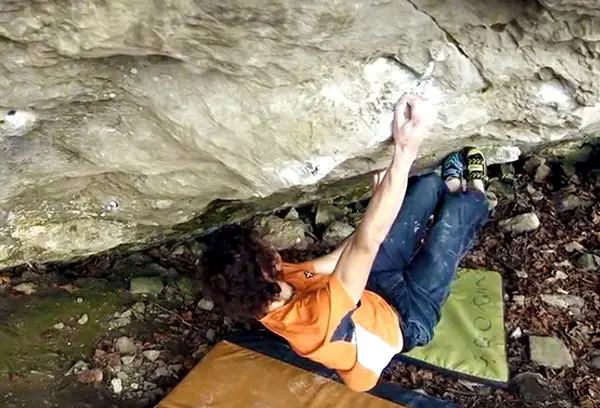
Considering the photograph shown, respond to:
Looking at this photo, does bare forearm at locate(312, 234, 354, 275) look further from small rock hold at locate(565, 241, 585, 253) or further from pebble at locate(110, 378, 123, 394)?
small rock hold at locate(565, 241, 585, 253)

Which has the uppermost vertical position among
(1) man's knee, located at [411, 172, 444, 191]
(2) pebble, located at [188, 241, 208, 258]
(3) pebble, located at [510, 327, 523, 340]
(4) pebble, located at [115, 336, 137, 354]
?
(1) man's knee, located at [411, 172, 444, 191]

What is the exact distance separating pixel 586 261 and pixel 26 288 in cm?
320

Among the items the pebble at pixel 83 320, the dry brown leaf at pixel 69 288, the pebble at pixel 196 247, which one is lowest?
the pebble at pixel 83 320

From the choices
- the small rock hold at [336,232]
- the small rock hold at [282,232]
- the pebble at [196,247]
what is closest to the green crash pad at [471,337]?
the small rock hold at [336,232]

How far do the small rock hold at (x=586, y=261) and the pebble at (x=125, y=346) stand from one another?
2576 millimetres

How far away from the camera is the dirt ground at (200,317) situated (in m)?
4.24

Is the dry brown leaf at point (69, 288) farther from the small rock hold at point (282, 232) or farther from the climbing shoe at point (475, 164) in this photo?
the climbing shoe at point (475, 164)

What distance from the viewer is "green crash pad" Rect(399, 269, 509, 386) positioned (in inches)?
169

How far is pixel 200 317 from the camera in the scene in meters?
4.74

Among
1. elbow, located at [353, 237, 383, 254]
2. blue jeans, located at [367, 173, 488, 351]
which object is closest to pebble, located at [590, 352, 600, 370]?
blue jeans, located at [367, 173, 488, 351]

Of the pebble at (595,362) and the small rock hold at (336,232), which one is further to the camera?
the small rock hold at (336,232)

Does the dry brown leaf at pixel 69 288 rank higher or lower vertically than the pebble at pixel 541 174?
lower

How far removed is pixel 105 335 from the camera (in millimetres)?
4535

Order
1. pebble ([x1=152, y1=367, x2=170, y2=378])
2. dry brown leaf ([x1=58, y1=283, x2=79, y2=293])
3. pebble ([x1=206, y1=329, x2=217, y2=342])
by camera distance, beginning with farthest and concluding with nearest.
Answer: dry brown leaf ([x1=58, y1=283, x2=79, y2=293]) → pebble ([x1=206, y1=329, x2=217, y2=342]) → pebble ([x1=152, y1=367, x2=170, y2=378])
